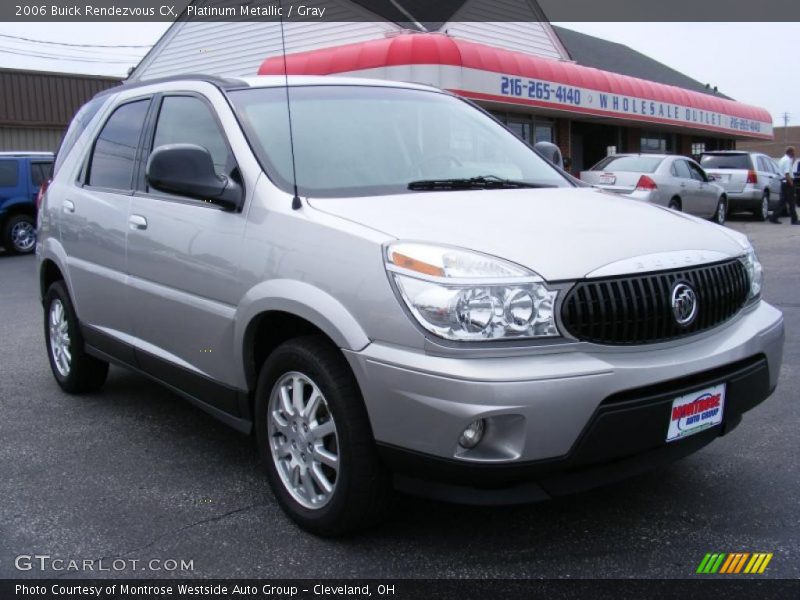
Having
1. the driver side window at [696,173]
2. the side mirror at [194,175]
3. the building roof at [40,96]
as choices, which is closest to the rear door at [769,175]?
the driver side window at [696,173]

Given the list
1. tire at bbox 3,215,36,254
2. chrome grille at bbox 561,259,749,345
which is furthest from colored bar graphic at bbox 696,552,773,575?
tire at bbox 3,215,36,254

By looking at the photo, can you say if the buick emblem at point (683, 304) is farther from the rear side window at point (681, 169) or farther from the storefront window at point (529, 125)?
the storefront window at point (529, 125)

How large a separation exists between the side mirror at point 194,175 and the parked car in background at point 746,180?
1752 centimetres

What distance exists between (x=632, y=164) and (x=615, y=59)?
1378cm

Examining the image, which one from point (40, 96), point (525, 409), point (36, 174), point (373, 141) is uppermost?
point (40, 96)

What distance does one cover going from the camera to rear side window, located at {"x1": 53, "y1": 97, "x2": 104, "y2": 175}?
5.20 meters

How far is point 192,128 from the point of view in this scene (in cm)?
401

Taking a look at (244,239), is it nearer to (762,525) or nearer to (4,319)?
(762,525)

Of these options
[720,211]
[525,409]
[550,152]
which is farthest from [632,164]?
[525,409]

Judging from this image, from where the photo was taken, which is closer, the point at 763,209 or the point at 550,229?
the point at 550,229

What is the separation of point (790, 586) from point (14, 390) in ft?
15.7

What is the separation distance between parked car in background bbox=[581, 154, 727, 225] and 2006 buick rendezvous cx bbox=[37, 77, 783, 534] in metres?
10.3

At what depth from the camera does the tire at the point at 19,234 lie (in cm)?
1512

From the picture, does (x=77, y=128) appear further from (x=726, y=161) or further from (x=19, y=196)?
(x=726, y=161)
